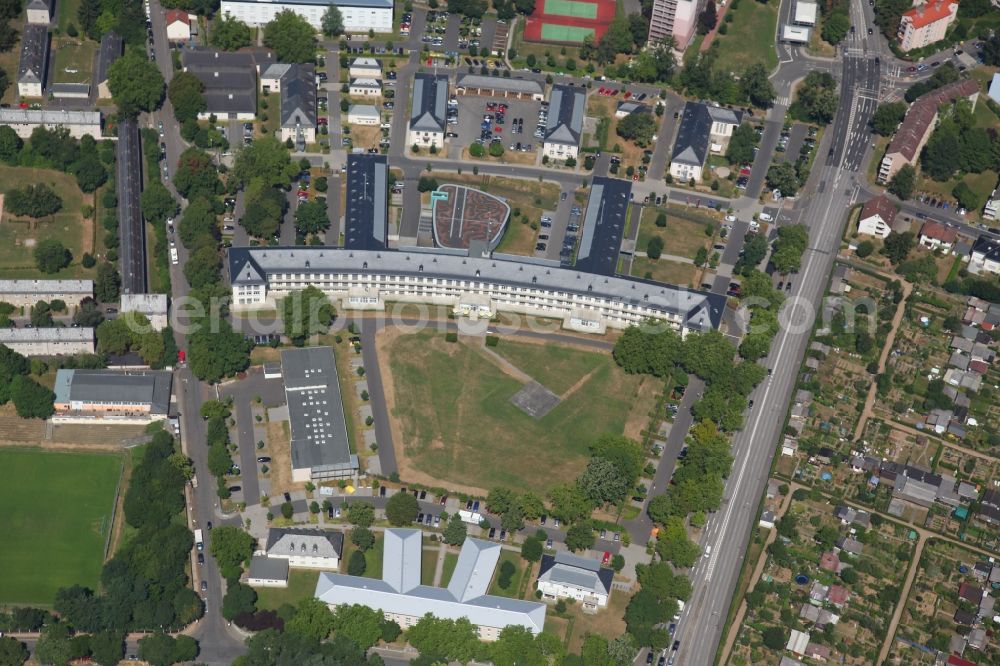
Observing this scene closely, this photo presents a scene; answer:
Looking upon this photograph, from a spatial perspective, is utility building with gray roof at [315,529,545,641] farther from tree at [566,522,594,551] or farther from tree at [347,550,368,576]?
tree at [566,522,594,551]

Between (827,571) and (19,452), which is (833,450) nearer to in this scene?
(827,571)

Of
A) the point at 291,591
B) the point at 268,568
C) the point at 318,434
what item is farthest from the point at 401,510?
the point at 268,568

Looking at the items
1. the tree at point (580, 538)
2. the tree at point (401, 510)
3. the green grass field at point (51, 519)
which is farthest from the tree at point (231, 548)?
the tree at point (580, 538)

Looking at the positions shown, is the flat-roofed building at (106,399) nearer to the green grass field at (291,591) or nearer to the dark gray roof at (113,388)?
the dark gray roof at (113,388)

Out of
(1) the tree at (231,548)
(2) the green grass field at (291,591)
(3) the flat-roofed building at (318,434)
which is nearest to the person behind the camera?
(2) the green grass field at (291,591)

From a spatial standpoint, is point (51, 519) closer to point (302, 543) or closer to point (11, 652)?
point (11, 652)
